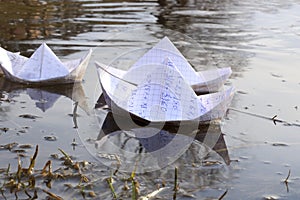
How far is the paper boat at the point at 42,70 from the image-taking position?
12.8ft

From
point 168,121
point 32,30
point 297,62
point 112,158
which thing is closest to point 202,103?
point 168,121

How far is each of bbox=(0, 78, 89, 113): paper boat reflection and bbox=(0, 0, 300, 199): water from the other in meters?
0.02

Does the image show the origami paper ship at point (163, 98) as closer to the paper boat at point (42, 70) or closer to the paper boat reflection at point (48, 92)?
the paper boat reflection at point (48, 92)

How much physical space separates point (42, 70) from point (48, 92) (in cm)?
20

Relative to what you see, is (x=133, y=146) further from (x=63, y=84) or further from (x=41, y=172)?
(x=63, y=84)

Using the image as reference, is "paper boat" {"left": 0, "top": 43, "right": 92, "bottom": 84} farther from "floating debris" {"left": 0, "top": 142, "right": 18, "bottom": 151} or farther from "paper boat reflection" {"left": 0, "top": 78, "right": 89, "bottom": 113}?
"floating debris" {"left": 0, "top": 142, "right": 18, "bottom": 151}

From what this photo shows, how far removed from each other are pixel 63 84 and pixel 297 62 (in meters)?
2.10

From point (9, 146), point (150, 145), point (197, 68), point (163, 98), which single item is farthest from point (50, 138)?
point (197, 68)

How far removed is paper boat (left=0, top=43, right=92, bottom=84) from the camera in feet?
12.8

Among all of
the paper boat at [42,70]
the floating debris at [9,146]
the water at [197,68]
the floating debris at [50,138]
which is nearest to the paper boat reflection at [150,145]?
the water at [197,68]

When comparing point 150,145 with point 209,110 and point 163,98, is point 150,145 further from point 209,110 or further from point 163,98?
point 209,110

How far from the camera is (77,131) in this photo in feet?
10.3

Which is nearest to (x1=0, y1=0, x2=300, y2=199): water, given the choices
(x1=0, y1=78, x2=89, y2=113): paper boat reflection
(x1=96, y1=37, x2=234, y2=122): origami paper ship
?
(x1=0, y1=78, x2=89, y2=113): paper boat reflection

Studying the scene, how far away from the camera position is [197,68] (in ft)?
14.9
